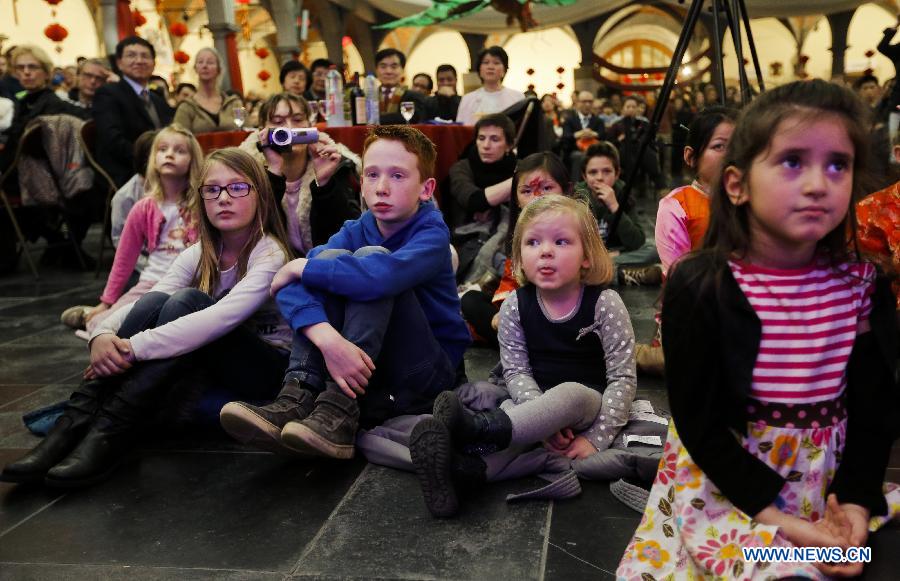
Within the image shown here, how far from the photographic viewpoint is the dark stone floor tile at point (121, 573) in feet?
4.74

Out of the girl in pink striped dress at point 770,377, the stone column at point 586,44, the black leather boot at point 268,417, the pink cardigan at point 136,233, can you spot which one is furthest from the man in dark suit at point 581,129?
the stone column at point 586,44

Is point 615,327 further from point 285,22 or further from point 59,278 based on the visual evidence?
point 285,22

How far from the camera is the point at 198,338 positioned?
2006 mm

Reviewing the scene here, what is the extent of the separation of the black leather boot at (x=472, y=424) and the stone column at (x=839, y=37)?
20.8 metres

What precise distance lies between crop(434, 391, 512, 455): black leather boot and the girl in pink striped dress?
0.51 m

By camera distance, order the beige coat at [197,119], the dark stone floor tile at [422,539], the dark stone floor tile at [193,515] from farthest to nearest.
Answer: the beige coat at [197,119]
the dark stone floor tile at [193,515]
the dark stone floor tile at [422,539]

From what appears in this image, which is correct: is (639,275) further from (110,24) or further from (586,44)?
(586,44)

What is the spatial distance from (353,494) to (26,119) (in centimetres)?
472

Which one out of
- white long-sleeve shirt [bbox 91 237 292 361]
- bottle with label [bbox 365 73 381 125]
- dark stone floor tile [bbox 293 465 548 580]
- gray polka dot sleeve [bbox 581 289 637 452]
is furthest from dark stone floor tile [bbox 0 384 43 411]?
bottle with label [bbox 365 73 381 125]

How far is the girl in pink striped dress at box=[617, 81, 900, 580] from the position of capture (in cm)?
113

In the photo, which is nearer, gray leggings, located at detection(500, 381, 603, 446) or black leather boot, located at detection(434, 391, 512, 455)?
black leather boot, located at detection(434, 391, 512, 455)

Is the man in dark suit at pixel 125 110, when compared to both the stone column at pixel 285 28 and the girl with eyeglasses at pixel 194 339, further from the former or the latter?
the stone column at pixel 285 28

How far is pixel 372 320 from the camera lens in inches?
74.2

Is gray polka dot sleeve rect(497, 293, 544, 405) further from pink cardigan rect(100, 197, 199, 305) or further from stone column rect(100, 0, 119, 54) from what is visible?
stone column rect(100, 0, 119, 54)
